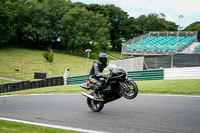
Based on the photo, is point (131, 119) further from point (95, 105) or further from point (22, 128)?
point (22, 128)

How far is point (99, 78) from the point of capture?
289 inches

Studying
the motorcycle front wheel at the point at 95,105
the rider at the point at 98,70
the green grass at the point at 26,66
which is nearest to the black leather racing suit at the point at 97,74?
the rider at the point at 98,70

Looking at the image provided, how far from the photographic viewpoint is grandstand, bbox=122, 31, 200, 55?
2638cm

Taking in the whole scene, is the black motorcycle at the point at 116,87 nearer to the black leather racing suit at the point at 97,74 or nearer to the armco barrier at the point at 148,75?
the black leather racing suit at the point at 97,74

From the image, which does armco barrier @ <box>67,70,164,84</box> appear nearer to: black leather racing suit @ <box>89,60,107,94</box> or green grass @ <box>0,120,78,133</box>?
black leather racing suit @ <box>89,60,107,94</box>

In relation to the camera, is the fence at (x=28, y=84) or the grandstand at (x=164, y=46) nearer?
the fence at (x=28, y=84)

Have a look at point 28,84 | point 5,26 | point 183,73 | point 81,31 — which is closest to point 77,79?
point 28,84

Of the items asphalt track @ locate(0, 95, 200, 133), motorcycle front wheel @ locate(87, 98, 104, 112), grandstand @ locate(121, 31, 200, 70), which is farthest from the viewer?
grandstand @ locate(121, 31, 200, 70)

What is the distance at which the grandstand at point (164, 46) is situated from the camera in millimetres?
26375

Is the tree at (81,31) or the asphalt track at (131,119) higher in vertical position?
the tree at (81,31)

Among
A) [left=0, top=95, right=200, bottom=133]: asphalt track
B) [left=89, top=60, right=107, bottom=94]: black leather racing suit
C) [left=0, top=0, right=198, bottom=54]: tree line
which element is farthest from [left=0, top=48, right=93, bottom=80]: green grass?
[left=0, top=95, right=200, bottom=133]: asphalt track

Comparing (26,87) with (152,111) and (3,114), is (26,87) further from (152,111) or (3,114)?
(152,111)

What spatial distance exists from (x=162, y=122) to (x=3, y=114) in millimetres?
4965

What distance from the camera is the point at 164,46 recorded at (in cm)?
2655
